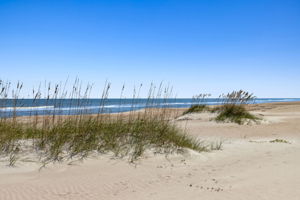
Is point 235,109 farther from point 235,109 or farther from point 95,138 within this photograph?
point 95,138

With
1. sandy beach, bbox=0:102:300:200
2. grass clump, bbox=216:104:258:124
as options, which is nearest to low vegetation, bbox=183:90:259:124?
grass clump, bbox=216:104:258:124

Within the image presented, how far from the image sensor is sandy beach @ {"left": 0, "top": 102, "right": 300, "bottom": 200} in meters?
3.27

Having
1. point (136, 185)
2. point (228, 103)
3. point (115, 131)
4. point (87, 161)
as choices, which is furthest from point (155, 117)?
point (228, 103)

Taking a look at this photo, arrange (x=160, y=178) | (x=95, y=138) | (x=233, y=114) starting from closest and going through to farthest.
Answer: (x=160, y=178) → (x=95, y=138) → (x=233, y=114)

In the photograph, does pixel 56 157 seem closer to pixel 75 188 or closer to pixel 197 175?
pixel 75 188

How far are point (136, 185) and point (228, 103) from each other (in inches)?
430

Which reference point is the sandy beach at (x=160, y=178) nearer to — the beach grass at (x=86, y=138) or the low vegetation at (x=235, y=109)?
the beach grass at (x=86, y=138)

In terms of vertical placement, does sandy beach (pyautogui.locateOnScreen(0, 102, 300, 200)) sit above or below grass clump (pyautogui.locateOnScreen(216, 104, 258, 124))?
below

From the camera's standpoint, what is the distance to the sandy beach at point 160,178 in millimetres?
3273

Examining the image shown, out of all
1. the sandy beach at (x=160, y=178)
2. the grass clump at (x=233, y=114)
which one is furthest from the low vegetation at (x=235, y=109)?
the sandy beach at (x=160, y=178)

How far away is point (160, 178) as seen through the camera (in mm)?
3992

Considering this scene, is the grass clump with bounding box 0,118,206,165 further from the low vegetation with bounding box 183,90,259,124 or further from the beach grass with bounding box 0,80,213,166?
the low vegetation with bounding box 183,90,259,124

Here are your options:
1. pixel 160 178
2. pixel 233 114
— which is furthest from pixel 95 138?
pixel 233 114

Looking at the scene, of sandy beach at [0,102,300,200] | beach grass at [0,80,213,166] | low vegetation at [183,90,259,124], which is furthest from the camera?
low vegetation at [183,90,259,124]
